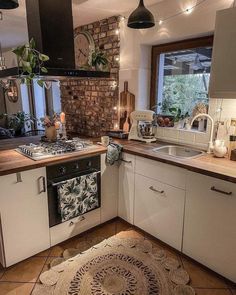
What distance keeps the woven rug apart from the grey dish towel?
0.78m

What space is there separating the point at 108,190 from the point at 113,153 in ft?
1.33

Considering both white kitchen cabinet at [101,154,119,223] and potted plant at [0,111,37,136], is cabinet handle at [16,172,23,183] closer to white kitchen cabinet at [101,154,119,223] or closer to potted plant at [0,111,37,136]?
white kitchen cabinet at [101,154,119,223]

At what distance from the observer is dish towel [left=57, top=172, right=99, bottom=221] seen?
1.97 m

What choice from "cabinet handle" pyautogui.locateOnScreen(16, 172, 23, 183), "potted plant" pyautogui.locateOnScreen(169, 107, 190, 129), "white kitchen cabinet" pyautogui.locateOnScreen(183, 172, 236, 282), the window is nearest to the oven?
"cabinet handle" pyautogui.locateOnScreen(16, 172, 23, 183)

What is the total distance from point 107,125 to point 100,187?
1.03 metres

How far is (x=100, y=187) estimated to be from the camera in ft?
7.53

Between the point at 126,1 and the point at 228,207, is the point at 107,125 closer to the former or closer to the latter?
the point at 126,1

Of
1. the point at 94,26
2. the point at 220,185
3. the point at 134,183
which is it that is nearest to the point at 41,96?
the point at 94,26

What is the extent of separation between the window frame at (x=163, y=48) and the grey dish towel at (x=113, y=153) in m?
0.82

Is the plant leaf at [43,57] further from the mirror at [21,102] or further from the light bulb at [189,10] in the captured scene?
the mirror at [21,102]

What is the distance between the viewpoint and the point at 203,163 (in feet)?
5.99

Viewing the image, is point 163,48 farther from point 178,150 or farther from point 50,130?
point 50,130

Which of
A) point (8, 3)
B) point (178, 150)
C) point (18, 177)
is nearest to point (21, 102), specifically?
point (18, 177)

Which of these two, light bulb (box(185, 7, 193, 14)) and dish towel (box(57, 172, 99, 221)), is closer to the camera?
dish towel (box(57, 172, 99, 221))
